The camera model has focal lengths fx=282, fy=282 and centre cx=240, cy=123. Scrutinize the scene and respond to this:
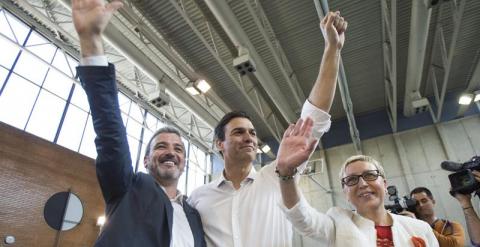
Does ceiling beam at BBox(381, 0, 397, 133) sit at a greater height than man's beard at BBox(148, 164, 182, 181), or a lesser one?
greater

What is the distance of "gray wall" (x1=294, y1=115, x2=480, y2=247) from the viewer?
9.20 meters

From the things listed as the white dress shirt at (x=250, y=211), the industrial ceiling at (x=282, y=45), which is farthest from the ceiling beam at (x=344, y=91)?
the white dress shirt at (x=250, y=211)

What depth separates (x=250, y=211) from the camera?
1.44m

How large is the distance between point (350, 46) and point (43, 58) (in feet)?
29.3

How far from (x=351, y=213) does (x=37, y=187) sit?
8749 millimetres

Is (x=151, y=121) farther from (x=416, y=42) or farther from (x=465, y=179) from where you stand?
(x=465, y=179)

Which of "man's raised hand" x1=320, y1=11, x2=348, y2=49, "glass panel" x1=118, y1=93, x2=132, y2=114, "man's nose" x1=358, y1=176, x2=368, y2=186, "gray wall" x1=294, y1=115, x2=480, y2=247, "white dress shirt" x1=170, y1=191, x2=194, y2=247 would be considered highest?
"glass panel" x1=118, y1=93, x2=132, y2=114

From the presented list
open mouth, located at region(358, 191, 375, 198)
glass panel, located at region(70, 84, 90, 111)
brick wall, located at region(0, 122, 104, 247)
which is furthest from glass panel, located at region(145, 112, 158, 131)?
open mouth, located at region(358, 191, 375, 198)

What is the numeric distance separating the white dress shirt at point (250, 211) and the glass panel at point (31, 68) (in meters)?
8.88

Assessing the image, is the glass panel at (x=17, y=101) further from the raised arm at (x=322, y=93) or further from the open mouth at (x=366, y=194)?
Answer: the open mouth at (x=366, y=194)

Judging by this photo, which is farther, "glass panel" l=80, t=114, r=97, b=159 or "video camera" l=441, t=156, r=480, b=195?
"glass panel" l=80, t=114, r=97, b=159

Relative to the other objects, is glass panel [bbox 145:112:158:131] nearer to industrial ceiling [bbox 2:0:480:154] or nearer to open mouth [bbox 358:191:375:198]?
industrial ceiling [bbox 2:0:480:154]

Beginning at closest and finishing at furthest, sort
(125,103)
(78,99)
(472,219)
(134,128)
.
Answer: (472,219) < (78,99) < (125,103) < (134,128)

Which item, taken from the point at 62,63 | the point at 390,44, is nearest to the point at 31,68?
the point at 62,63
